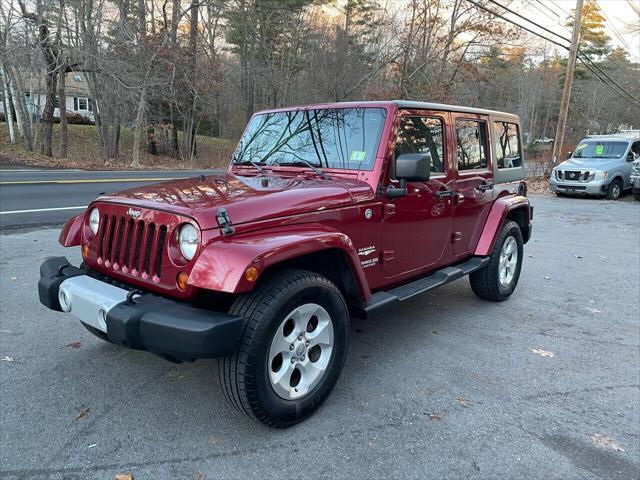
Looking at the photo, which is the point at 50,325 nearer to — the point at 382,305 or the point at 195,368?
the point at 195,368

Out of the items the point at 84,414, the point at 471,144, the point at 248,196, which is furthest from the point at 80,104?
the point at 248,196

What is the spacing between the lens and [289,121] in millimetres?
4016

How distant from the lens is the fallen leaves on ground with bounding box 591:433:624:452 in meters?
2.76

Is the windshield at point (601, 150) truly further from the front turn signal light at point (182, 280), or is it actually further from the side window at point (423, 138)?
the front turn signal light at point (182, 280)

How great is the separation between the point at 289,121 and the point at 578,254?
586 cm

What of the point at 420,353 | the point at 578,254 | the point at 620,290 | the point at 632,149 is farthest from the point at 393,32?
the point at 420,353

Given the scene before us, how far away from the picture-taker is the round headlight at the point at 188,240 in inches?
99.7

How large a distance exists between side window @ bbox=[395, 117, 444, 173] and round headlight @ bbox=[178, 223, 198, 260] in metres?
1.68

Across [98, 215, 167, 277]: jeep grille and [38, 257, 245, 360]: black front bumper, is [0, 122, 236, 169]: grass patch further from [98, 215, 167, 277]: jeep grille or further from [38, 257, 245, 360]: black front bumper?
[38, 257, 245, 360]: black front bumper

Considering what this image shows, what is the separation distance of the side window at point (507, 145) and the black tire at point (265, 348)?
3.05 m

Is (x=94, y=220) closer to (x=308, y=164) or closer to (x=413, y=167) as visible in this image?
(x=308, y=164)

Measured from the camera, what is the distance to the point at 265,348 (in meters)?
2.53

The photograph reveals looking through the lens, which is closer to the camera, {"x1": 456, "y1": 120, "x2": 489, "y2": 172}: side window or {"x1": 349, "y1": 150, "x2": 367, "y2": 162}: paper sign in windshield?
{"x1": 349, "y1": 150, "x2": 367, "y2": 162}: paper sign in windshield

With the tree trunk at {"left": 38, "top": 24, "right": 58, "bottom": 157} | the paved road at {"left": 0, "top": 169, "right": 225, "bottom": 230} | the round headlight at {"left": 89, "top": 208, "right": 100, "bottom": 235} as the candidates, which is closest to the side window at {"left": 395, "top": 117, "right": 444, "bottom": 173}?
the round headlight at {"left": 89, "top": 208, "right": 100, "bottom": 235}
